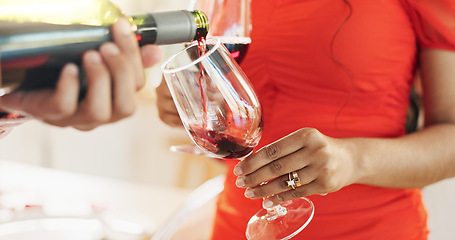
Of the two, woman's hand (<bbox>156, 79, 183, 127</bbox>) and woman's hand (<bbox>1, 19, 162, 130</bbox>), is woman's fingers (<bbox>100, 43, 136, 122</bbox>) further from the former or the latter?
woman's hand (<bbox>156, 79, 183, 127</bbox>)

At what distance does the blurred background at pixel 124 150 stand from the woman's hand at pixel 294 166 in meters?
2.39

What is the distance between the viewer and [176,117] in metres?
0.89

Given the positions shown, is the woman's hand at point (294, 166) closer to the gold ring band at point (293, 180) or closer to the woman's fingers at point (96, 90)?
the gold ring band at point (293, 180)

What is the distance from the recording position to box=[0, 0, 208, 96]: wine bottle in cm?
48

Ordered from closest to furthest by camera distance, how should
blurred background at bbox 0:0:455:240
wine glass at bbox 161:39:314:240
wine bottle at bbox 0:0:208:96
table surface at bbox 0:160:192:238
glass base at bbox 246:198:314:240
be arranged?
1. wine bottle at bbox 0:0:208:96
2. wine glass at bbox 161:39:314:240
3. glass base at bbox 246:198:314:240
4. table surface at bbox 0:160:192:238
5. blurred background at bbox 0:0:455:240

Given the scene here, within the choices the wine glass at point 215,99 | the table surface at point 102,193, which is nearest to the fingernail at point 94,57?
the wine glass at point 215,99

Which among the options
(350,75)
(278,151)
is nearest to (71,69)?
(278,151)

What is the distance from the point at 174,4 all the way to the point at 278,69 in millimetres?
2136

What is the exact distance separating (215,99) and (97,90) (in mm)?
169

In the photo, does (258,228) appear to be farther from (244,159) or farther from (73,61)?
(73,61)

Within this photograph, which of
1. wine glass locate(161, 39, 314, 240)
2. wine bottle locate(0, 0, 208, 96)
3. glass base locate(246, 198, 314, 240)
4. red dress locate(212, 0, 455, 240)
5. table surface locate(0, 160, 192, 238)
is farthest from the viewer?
table surface locate(0, 160, 192, 238)

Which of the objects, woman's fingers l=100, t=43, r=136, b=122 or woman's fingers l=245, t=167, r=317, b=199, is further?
woman's fingers l=245, t=167, r=317, b=199

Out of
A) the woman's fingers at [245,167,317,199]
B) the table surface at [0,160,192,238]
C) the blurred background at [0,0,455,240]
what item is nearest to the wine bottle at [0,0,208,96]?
the woman's fingers at [245,167,317,199]

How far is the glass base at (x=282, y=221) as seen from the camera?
2.34ft
